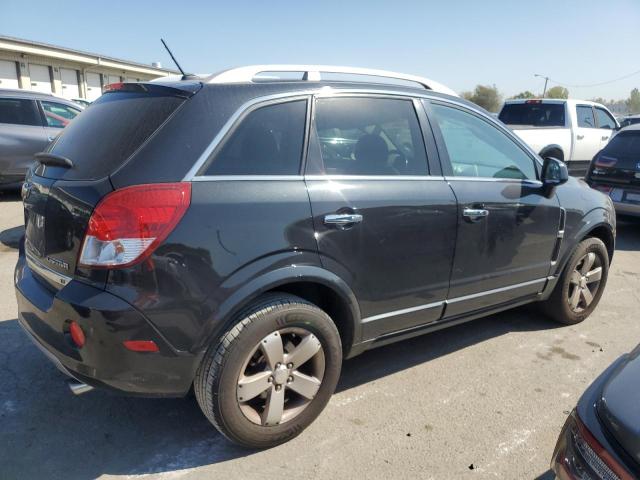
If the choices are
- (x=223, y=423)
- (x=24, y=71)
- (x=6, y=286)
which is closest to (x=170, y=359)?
(x=223, y=423)

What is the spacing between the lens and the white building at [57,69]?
1059 inches

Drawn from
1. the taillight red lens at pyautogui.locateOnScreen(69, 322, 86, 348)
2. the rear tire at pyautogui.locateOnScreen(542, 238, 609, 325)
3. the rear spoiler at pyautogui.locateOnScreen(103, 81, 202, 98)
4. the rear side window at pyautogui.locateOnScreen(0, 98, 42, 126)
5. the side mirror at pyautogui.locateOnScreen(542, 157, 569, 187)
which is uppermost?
the rear spoiler at pyautogui.locateOnScreen(103, 81, 202, 98)

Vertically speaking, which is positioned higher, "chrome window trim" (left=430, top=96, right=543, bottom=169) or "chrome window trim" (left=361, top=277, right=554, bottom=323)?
"chrome window trim" (left=430, top=96, right=543, bottom=169)

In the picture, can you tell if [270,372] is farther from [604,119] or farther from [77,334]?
[604,119]

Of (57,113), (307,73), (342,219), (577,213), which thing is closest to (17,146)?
(57,113)

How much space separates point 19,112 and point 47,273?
7413 millimetres

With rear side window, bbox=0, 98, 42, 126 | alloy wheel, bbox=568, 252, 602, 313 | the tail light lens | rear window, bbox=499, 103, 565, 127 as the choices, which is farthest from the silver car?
rear window, bbox=499, 103, 565, 127

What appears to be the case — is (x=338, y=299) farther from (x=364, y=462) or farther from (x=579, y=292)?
(x=579, y=292)

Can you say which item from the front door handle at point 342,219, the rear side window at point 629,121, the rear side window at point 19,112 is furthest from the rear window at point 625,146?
the rear side window at point 629,121

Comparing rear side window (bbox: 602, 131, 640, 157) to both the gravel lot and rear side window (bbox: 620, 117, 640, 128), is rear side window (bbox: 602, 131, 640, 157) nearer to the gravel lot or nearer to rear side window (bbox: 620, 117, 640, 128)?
the gravel lot

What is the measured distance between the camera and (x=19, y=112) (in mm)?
8492

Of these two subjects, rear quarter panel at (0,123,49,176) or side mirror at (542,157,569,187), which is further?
rear quarter panel at (0,123,49,176)

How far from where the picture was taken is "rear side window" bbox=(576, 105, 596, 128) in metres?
11.2

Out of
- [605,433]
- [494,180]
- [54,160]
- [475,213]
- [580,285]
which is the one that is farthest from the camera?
[580,285]
